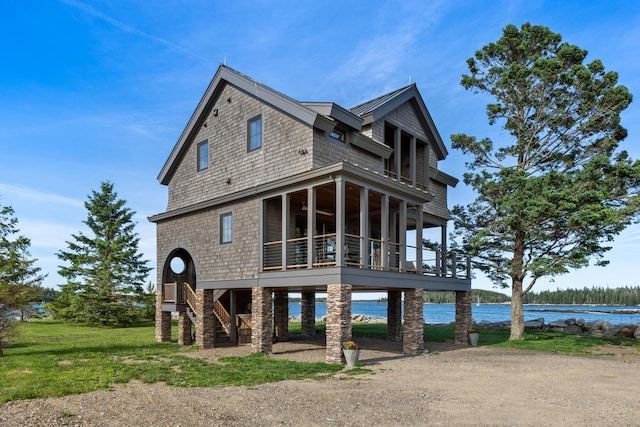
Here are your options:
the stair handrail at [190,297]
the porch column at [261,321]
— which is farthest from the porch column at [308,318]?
the porch column at [261,321]

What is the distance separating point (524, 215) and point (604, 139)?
19.6ft

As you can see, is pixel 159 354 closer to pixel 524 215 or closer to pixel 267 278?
pixel 267 278

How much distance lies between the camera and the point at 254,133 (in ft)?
60.4

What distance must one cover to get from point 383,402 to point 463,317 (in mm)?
13001

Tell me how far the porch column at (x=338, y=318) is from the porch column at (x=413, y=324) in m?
3.69

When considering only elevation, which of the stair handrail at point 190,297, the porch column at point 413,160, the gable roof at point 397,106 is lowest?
the stair handrail at point 190,297

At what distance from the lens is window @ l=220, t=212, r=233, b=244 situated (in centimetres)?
1866

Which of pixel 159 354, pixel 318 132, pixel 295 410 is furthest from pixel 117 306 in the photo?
pixel 295 410

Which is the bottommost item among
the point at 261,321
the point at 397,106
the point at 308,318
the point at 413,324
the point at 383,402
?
Result: the point at 308,318

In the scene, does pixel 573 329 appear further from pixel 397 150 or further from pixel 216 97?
pixel 216 97

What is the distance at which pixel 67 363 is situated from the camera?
45.9ft

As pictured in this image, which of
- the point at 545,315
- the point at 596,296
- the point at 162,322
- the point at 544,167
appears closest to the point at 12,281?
the point at 162,322

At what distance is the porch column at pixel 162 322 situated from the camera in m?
21.6

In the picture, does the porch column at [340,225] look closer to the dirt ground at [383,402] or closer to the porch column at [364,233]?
the porch column at [364,233]
